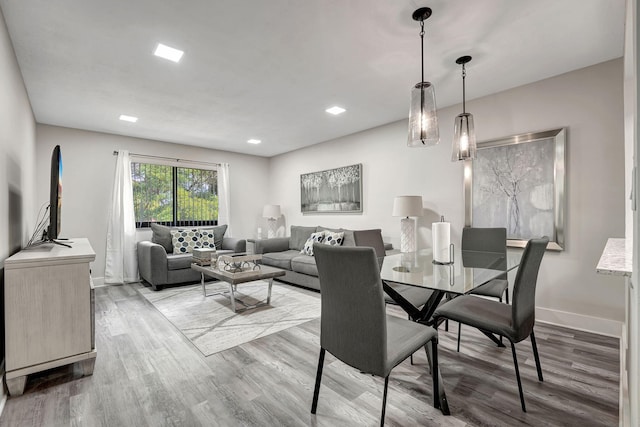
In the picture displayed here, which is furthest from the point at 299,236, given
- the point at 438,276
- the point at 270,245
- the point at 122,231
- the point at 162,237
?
the point at 438,276

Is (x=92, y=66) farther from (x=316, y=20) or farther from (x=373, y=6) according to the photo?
(x=373, y=6)

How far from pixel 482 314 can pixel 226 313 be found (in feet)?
8.35

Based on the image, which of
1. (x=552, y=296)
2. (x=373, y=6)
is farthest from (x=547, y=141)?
(x=373, y=6)

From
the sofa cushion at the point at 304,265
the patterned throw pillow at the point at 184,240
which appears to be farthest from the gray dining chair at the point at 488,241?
the patterned throw pillow at the point at 184,240

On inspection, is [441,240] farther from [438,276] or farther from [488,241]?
[488,241]

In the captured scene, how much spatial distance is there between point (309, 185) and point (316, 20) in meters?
3.76

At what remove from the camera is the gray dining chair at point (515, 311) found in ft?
5.23

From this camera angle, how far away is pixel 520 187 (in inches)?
120

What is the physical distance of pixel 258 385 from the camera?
1.88 meters

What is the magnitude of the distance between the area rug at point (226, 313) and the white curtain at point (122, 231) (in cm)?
51

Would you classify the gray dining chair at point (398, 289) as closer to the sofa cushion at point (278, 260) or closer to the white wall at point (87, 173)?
the sofa cushion at point (278, 260)

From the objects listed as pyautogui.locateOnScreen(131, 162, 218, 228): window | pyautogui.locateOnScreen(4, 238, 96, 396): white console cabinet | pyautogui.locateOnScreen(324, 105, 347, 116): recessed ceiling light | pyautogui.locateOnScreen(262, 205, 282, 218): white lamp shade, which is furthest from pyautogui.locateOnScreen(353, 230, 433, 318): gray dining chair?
pyautogui.locateOnScreen(131, 162, 218, 228): window

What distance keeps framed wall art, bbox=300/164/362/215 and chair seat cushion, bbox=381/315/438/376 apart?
3184mm

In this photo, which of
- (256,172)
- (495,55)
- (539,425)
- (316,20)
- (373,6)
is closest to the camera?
(539,425)
